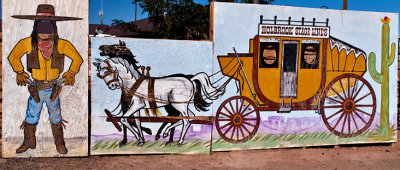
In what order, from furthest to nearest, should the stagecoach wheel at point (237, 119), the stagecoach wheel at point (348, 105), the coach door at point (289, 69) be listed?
the stagecoach wheel at point (348, 105)
the coach door at point (289, 69)
the stagecoach wheel at point (237, 119)

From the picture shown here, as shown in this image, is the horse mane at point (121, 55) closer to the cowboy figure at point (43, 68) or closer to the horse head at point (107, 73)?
the horse head at point (107, 73)

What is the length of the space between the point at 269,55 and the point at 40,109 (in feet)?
13.8

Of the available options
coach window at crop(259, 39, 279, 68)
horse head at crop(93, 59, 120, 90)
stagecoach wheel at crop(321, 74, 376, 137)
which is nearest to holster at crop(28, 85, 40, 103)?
horse head at crop(93, 59, 120, 90)

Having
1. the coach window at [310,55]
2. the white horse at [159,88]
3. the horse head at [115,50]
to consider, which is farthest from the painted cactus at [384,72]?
the horse head at [115,50]

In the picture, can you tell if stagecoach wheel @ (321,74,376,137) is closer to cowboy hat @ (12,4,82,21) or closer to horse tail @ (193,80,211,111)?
horse tail @ (193,80,211,111)

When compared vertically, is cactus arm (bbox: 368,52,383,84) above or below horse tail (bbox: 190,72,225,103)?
above

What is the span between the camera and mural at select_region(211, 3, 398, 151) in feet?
23.5

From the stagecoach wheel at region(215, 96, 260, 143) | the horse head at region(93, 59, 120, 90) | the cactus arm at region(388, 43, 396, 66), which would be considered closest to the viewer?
the horse head at region(93, 59, 120, 90)

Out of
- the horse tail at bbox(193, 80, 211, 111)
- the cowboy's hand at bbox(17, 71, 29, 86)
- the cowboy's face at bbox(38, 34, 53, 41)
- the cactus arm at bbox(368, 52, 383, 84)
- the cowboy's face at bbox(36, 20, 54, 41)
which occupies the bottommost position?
the horse tail at bbox(193, 80, 211, 111)

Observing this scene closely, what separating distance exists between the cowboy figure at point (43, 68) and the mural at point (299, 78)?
8.72 ft

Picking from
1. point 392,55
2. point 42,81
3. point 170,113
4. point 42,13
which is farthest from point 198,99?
point 392,55

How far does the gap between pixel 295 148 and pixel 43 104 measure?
4.81m

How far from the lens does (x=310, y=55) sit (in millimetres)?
7512

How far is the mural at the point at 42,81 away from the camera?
6344mm
